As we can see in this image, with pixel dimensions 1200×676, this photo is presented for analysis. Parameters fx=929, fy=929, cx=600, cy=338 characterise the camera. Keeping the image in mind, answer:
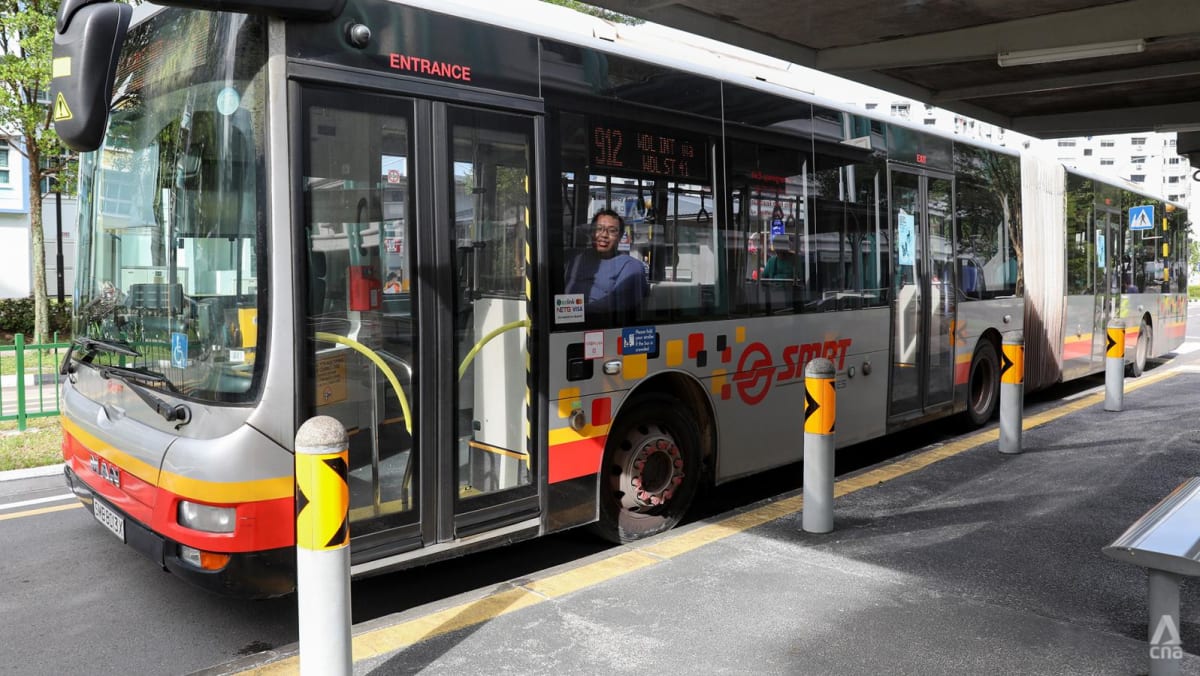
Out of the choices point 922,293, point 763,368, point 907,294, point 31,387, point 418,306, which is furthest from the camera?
point 31,387

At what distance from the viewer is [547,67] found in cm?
505

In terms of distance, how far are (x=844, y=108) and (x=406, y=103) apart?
432 centimetres

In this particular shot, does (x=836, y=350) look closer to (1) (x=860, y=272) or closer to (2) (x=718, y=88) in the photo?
(1) (x=860, y=272)

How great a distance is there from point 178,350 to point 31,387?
27.7 feet

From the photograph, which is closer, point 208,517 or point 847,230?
point 208,517

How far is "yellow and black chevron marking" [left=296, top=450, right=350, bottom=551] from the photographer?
3287 mm

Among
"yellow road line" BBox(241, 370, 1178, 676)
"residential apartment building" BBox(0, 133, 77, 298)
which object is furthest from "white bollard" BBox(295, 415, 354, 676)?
"residential apartment building" BBox(0, 133, 77, 298)

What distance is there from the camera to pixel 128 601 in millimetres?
4961

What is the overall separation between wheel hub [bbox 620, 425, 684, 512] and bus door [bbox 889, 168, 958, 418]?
10.2ft

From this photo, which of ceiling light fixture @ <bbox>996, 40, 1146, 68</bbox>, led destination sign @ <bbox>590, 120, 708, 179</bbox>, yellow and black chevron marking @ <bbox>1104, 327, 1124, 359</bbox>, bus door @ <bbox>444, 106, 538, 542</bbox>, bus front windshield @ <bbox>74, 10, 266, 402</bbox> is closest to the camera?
bus front windshield @ <bbox>74, 10, 266, 402</bbox>

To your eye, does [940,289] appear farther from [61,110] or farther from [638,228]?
[61,110]

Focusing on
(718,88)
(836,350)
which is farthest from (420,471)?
(836,350)

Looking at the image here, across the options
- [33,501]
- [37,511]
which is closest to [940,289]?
[37,511]

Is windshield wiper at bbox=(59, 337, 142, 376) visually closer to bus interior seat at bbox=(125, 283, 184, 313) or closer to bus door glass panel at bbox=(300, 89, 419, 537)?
bus interior seat at bbox=(125, 283, 184, 313)
